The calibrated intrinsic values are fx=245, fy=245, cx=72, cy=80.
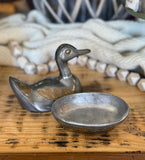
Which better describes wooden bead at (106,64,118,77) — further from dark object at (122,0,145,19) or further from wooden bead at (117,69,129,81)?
dark object at (122,0,145,19)

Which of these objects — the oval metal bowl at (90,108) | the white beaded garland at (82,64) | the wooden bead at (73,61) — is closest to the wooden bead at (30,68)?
the white beaded garland at (82,64)

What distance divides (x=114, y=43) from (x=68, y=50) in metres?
0.22

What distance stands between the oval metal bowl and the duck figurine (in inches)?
1.3

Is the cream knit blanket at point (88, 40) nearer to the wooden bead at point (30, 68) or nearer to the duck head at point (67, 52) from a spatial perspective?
the wooden bead at point (30, 68)

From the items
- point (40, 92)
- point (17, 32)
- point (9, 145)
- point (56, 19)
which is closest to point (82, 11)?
point (56, 19)

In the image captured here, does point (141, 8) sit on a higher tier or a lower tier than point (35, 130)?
higher

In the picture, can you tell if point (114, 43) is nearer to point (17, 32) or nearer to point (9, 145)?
point (17, 32)

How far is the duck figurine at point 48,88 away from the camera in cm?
43

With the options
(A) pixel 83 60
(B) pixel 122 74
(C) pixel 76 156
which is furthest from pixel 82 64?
(C) pixel 76 156

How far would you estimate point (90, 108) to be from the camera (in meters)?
0.43

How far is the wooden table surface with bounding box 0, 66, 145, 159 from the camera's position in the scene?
1.15 feet

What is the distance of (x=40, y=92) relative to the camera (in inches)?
17.3

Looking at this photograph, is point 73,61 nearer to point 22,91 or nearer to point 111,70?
point 111,70

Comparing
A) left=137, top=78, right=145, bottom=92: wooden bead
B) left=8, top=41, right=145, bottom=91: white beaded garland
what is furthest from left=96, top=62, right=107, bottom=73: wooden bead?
left=137, top=78, right=145, bottom=92: wooden bead
